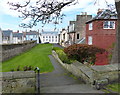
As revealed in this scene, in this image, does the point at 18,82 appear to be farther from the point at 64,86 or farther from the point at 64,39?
the point at 64,39

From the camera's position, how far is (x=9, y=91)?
557cm

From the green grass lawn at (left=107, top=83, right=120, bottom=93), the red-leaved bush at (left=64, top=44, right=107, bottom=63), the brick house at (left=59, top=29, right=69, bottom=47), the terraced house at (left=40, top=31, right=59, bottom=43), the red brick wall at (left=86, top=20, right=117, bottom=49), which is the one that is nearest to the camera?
the green grass lawn at (left=107, top=83, right=120, bottom=93)

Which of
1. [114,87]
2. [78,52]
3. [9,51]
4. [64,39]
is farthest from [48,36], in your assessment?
[114,87]

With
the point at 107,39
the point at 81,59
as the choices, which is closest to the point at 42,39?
the point at 107,39

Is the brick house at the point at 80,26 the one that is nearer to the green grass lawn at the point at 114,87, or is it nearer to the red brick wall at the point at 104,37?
the red brick wall at the point at 104,37

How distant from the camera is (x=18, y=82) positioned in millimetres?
5621

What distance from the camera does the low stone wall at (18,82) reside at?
5.50m

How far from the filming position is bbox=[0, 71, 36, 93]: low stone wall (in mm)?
5496

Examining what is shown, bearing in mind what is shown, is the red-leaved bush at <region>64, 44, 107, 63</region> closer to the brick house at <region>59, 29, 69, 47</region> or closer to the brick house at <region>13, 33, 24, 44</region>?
the brick house at <region>59, 29, 69, 47</region>

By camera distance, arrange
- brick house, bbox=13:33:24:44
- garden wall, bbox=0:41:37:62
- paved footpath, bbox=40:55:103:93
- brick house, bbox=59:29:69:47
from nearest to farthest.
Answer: paved footpath, bbox=40:55:103:93
garden wall, bbox=0:41:37:62
brick house, bbox=59:29:69:47
brick house, bbox=13:33:24:44

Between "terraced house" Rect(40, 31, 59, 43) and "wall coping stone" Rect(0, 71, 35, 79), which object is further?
"terraced house" Rect(40, 31, 59, 43)

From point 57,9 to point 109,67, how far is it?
4.55 meters

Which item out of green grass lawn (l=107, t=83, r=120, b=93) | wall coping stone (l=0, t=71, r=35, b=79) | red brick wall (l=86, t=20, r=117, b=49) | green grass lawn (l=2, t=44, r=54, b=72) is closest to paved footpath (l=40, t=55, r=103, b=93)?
green grass lawn (l=107, t=83, r=120, b=93)

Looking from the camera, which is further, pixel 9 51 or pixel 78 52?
pixel 9 51
